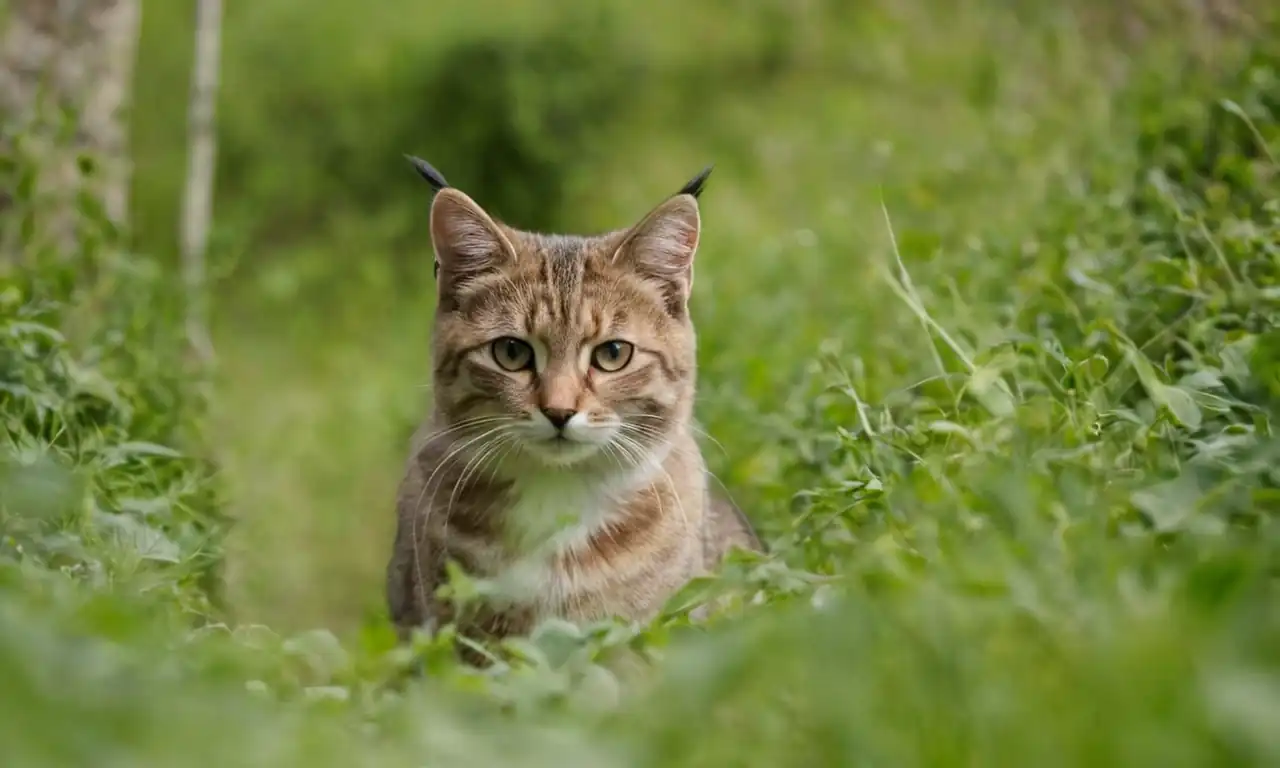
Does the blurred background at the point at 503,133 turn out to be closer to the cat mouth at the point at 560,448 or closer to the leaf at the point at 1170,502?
the cat mouth at the point at 560,448

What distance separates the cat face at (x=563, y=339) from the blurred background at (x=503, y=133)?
96.0 inches

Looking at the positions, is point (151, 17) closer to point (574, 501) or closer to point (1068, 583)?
point (574, 501)

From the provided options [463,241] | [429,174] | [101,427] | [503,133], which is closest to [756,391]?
[463,241]

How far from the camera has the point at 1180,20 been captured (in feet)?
21.5

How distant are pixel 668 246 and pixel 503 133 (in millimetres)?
4949

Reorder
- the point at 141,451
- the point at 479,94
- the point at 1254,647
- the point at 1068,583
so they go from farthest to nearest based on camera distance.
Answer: the point at 479,94
the point at 141,451
the point at 1068,583
the point at 1254,647

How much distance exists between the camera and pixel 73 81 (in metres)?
5.31

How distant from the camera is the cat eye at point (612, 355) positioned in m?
3.61

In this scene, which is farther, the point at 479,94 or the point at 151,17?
the point at 151,17

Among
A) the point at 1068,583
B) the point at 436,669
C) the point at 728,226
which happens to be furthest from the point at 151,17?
the point at 1068,583

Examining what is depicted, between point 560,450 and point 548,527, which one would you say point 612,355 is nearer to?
point 560,450

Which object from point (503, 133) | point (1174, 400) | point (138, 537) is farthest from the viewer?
point (503, 133)

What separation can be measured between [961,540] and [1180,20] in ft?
16.8

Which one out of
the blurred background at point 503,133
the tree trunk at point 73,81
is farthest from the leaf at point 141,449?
the blurred background at point 503,133
